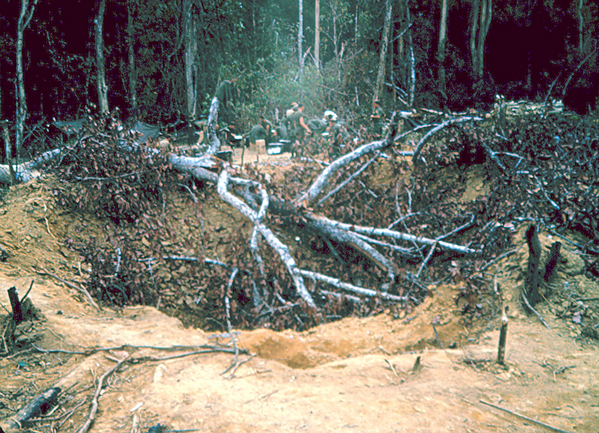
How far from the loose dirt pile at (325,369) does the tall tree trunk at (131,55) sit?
785cm

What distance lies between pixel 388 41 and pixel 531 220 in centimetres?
979

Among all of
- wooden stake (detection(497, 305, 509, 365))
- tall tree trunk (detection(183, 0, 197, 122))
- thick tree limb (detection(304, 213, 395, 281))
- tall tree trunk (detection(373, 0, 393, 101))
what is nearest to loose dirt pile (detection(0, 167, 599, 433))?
wooden stake (detection(497, 305, 509, 365))

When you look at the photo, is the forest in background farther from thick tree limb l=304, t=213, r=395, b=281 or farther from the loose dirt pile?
the loose dirt pile

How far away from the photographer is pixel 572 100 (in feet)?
27.3

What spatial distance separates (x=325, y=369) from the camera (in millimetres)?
2791

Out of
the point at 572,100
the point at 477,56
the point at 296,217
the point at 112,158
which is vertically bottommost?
the point at 296,217

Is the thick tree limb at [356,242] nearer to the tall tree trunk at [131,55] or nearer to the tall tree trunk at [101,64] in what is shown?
the tall tree trunk at [101,64]

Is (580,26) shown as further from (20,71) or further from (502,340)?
(20,71)

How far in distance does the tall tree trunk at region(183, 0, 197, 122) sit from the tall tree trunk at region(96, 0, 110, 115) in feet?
7.71

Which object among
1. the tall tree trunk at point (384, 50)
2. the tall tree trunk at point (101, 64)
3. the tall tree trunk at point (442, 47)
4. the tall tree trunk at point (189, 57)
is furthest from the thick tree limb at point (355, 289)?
the tall tree trunk at point (442, 47)

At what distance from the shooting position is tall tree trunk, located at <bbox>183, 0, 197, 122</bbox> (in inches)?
451

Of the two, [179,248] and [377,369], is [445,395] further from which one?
[179,248]

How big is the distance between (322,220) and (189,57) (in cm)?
917

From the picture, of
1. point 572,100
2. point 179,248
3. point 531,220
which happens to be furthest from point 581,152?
point 179,248
